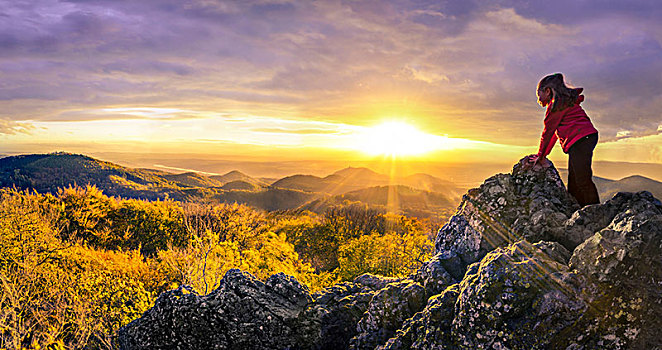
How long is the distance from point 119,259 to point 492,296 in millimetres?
31122

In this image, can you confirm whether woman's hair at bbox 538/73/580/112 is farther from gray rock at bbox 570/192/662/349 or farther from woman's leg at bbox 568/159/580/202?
gray rock at bbox 570/192/662/349

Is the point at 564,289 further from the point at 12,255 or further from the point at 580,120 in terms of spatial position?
the point at 12,255

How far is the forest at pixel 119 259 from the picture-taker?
18.4 metres

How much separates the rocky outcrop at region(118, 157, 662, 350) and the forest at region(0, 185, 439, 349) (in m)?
8.24

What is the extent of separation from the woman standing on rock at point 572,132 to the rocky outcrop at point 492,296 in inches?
12.3

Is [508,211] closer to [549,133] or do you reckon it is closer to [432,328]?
[549,133]

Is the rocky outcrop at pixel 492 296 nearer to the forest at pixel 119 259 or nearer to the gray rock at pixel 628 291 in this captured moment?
the gray rock at pixel 628 291

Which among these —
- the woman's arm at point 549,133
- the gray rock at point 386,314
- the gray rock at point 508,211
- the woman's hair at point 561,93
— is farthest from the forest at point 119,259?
the woman's hair at point 561,93

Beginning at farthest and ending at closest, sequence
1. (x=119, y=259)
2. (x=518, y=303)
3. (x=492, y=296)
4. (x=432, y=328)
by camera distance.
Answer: (x=119, y=259) < (x=432, y=328) < (x=492, y=296) < (x=518, y=303)

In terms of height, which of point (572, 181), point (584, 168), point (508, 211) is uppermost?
point (584, 168)

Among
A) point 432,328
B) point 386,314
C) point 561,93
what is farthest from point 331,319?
point 561,93

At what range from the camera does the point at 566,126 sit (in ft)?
23.8

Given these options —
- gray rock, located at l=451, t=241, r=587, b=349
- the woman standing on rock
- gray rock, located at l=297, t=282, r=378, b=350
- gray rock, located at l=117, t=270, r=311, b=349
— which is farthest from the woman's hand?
gray rock, located at l=117, t=270, r=311, b=349

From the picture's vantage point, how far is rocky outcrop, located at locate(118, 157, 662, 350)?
4.86 metres
